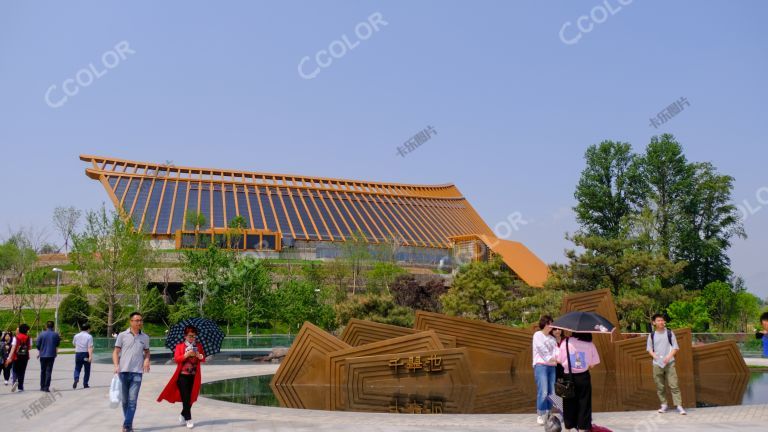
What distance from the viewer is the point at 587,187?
43531 millimetres

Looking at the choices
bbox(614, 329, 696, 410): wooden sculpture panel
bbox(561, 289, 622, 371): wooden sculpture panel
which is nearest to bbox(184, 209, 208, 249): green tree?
bbox(561, 289, 622, 371): wooden sculpture panel

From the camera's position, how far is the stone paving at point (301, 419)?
817 cm

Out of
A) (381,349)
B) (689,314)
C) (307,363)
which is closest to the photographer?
(381,349)

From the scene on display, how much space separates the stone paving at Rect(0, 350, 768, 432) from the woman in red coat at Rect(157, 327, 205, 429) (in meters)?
0.33

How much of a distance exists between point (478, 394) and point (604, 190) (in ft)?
110

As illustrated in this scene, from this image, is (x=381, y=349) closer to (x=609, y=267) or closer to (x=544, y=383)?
(x=544, y=383)

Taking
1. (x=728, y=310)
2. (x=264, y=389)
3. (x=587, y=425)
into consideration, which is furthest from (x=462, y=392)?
(x=728, y=310)

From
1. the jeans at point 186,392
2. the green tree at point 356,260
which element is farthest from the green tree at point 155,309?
the jeans at point 186,392

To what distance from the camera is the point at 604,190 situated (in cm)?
4303

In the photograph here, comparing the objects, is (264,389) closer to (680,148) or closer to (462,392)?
(462,392)

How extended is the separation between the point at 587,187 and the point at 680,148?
615cm

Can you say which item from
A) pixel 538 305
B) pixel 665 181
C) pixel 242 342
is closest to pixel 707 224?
pixel 665 181

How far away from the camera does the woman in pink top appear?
718 cm

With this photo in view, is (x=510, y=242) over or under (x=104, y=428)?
over
